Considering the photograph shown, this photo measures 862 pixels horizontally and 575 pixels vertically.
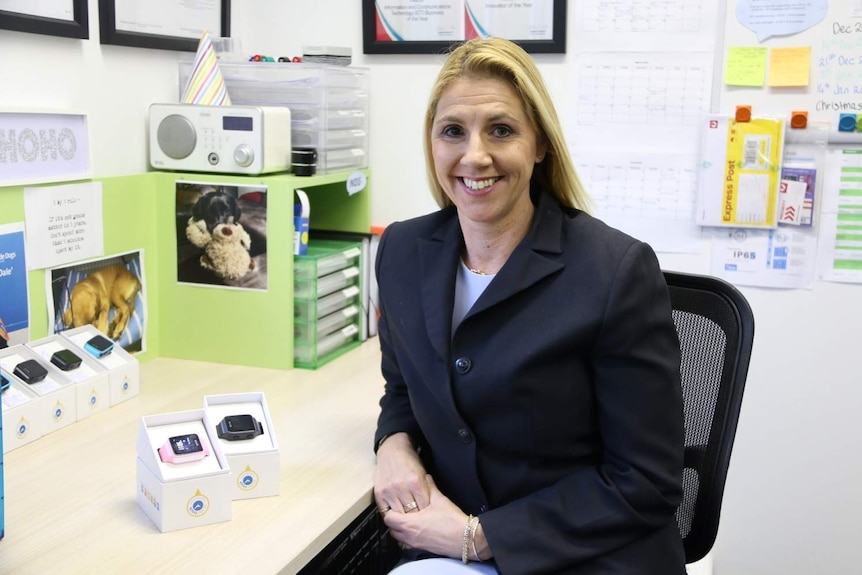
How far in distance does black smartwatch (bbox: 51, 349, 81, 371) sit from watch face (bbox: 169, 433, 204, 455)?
0.43 m

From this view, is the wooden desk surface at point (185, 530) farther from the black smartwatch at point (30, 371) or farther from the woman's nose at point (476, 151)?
the woman's nose at point (476, 151)

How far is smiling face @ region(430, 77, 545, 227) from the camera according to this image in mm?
1374

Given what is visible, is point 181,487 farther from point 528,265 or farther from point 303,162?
point 303,162

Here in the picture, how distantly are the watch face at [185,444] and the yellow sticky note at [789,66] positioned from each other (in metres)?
1.51

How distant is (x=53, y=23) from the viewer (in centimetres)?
172

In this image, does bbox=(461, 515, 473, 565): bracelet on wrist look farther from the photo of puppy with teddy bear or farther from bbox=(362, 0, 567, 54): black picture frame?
bbox=(362, 0, 567, 54): black picture frame

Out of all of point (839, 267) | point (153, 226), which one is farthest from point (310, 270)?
point (839, 267)

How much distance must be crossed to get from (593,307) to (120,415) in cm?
94

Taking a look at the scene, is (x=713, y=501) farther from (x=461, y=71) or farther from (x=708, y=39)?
(x=708, y=39)

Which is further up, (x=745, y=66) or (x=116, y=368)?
(x=745, y=66)

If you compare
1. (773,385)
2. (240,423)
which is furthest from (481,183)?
(773,385)

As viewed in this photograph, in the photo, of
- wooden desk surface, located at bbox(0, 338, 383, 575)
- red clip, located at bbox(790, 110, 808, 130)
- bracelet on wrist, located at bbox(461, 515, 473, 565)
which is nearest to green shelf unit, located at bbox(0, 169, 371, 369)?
wooden desk surface, located at bbox(0, 338, 383, 575)

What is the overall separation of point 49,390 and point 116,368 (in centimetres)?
17

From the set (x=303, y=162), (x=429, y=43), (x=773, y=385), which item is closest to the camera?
(x=303, y=162)
